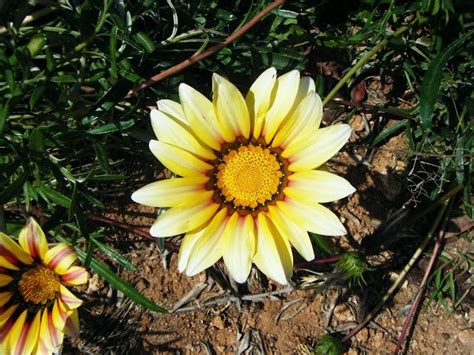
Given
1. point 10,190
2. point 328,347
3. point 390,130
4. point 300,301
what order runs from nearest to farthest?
point 10,190, point 328,347, point 390,130, point 300,301

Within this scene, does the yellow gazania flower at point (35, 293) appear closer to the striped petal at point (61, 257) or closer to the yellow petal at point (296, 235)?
the striped petal at point (61, 257)

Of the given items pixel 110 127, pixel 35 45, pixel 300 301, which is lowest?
pixel 300 301

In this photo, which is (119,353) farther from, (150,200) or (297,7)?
(297,7)

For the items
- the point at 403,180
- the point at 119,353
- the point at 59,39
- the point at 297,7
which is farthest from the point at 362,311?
the point at 59,39

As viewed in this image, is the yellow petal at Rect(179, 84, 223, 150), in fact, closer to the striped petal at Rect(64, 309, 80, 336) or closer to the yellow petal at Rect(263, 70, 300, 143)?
the yellow petal at Rect(263, 70, 300, 143)

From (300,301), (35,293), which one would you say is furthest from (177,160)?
(300,301)

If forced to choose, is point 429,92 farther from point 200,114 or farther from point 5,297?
point 5,297
